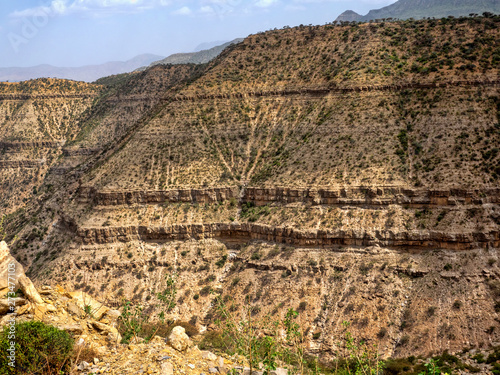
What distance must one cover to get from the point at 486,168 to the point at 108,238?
59.3m

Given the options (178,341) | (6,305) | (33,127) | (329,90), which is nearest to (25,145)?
(33,127)

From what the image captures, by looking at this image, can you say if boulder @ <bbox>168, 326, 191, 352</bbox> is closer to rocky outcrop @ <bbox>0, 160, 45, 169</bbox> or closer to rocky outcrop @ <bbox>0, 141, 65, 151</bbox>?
→ rocky outcrop @ <bbox>0, 160, 45, 169</bbox>

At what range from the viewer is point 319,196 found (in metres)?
72.1

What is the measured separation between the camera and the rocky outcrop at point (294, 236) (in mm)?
61469

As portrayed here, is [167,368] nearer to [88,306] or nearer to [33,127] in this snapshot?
[88,306]

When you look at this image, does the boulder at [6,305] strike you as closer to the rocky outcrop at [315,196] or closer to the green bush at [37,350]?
the green bush at [37,350]

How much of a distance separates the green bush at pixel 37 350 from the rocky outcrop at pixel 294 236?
159ft

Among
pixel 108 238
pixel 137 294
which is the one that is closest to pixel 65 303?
pixel 137 294

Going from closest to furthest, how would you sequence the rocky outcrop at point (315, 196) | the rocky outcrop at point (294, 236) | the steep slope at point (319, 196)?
the steep slope at point (319, 196) < the rocky outcrop at point (294, 236) < the rocky outcrop at point (315, 196)

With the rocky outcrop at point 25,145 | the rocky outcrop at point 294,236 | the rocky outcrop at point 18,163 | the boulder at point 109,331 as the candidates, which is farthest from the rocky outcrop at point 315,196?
the rocky outcrop at point 25,145

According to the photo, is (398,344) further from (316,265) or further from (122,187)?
(122,187)

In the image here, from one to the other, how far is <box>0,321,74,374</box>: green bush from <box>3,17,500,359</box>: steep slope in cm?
3979

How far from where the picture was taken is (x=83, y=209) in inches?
3381

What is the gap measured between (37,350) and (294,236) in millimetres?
50425
